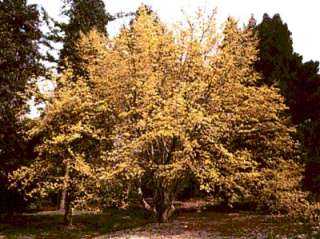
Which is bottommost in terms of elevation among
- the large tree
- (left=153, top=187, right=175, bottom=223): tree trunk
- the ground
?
the ground

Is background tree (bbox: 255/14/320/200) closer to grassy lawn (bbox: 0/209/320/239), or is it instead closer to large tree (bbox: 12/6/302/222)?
large tree (bbox: 12/6/302/222)

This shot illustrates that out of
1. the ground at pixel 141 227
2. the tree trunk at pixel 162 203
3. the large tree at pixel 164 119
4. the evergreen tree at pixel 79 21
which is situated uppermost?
the evergreen tree at pixel 79 21

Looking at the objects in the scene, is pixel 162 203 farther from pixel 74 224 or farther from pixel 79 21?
pixel 79 21

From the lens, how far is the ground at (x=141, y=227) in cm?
1945

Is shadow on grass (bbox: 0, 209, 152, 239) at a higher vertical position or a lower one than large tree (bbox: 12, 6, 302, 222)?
lower

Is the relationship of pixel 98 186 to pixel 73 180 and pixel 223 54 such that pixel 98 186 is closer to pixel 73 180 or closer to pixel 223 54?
pixel 73 180

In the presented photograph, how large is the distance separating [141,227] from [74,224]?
616cm

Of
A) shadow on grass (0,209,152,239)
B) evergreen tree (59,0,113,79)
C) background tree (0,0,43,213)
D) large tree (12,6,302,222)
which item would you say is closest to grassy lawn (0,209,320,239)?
shadow on grass (0,209,152,239)

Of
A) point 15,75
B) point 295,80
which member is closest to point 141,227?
point 15,75

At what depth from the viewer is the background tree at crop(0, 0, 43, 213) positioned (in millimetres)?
26828

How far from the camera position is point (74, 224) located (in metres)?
28.1

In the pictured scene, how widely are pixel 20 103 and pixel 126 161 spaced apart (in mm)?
9875

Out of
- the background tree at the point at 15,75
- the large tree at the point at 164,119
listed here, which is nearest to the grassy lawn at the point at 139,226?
the large tree at the point at 164,119

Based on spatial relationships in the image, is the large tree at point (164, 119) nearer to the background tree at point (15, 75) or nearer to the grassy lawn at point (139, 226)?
the grassy lawn at point (139, 226)
